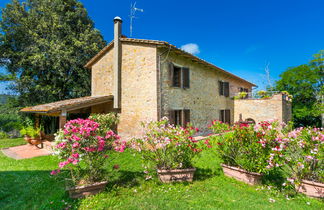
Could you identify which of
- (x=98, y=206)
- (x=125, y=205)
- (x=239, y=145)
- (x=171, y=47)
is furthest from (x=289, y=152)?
(x=171, y=47)

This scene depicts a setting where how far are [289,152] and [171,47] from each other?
628 centimetres

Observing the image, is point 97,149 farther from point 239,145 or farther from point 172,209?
point 239,145

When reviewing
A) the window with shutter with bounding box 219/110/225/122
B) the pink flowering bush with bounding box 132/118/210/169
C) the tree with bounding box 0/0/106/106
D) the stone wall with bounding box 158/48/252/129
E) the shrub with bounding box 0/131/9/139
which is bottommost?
the shrub with bounding box 0/131/9/139

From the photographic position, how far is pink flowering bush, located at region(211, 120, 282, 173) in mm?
3857

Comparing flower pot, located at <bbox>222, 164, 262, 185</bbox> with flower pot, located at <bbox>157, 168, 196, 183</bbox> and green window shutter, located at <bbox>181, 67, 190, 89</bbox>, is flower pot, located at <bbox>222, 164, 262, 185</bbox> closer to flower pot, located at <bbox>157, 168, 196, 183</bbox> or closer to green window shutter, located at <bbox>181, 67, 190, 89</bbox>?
flower pot, located at <bbox>157, 168, 196, 183</bbox>

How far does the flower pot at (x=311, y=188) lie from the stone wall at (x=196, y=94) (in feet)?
18.2

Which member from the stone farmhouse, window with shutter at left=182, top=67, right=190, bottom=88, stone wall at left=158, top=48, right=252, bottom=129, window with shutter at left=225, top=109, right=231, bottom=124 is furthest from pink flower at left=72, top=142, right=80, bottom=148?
window with shutter at left=225, top=109, right=231, bottom=124

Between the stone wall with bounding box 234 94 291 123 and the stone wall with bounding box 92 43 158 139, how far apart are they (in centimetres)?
983

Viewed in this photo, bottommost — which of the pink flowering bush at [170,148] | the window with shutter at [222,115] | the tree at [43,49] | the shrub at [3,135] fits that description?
the shrub at [3,135]

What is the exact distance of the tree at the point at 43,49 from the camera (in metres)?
13.4

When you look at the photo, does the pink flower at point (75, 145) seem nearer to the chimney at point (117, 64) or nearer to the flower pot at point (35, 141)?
the chimney at point (117, 64)

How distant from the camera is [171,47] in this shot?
775 cm

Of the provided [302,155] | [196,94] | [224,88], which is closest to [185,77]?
[196,94]

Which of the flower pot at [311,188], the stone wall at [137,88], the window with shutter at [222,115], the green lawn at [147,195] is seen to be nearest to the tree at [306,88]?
the window with shutter at [222,115]
